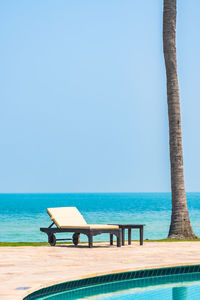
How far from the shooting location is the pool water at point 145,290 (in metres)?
8.84

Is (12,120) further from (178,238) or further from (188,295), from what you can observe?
(188,295)

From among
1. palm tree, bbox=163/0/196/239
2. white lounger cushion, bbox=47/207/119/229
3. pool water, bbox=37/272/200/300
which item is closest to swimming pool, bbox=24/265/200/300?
pool water, bbox=37/272/200/300

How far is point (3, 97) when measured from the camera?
93562 mm

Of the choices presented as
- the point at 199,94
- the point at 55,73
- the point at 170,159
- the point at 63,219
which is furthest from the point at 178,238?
the point at 55,73

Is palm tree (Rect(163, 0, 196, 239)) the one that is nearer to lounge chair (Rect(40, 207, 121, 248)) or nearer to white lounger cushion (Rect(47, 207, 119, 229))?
lounge chair (Rect(40, 207, 121, 248))

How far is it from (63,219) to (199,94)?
56.8 meters

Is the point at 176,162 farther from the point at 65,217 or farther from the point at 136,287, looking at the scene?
the point at 136,287

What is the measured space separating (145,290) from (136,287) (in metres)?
0.22

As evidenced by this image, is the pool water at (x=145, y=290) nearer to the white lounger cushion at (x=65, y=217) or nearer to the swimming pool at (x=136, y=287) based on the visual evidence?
the swimming pool at (x=136, y=287)

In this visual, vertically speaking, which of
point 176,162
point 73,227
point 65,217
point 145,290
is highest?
point 176,162

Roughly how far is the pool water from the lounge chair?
3.23 m

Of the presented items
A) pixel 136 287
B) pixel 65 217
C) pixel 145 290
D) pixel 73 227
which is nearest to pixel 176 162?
pixel 65 217

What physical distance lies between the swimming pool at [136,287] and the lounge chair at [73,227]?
3.04 m

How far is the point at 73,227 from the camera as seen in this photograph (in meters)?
13.3
